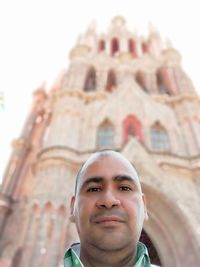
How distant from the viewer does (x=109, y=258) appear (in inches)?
56.7

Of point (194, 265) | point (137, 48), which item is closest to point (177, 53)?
point (137, 48)

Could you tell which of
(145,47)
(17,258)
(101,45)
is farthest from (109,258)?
(145,47)

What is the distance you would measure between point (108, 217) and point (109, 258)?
0.73ft

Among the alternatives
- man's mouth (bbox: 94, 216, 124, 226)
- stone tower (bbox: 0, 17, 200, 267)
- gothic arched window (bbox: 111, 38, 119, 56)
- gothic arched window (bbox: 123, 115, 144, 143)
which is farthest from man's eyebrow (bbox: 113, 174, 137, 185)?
gothic arched window (bbox: 111, 38, 119, 56)

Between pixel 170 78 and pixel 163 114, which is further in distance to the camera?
pixel 170 78

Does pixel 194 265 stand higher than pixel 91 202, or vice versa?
pixel 194 265

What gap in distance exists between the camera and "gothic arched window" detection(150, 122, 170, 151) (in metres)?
11.8

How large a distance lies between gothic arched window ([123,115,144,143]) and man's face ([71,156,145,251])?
33.5 feet

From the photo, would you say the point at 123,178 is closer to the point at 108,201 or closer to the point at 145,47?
the point at 108,201

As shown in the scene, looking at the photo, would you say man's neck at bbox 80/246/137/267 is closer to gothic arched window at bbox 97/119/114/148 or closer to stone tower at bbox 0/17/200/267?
stone tower at bbox 0/17/200/267

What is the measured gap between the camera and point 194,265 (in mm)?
7293

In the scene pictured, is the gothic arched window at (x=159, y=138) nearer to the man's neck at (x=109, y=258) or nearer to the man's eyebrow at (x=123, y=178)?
the man's eyebrow at (x=123, y=178)

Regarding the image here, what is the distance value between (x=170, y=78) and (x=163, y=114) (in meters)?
4.58

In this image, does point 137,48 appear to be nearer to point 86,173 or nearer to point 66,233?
point 66,233
